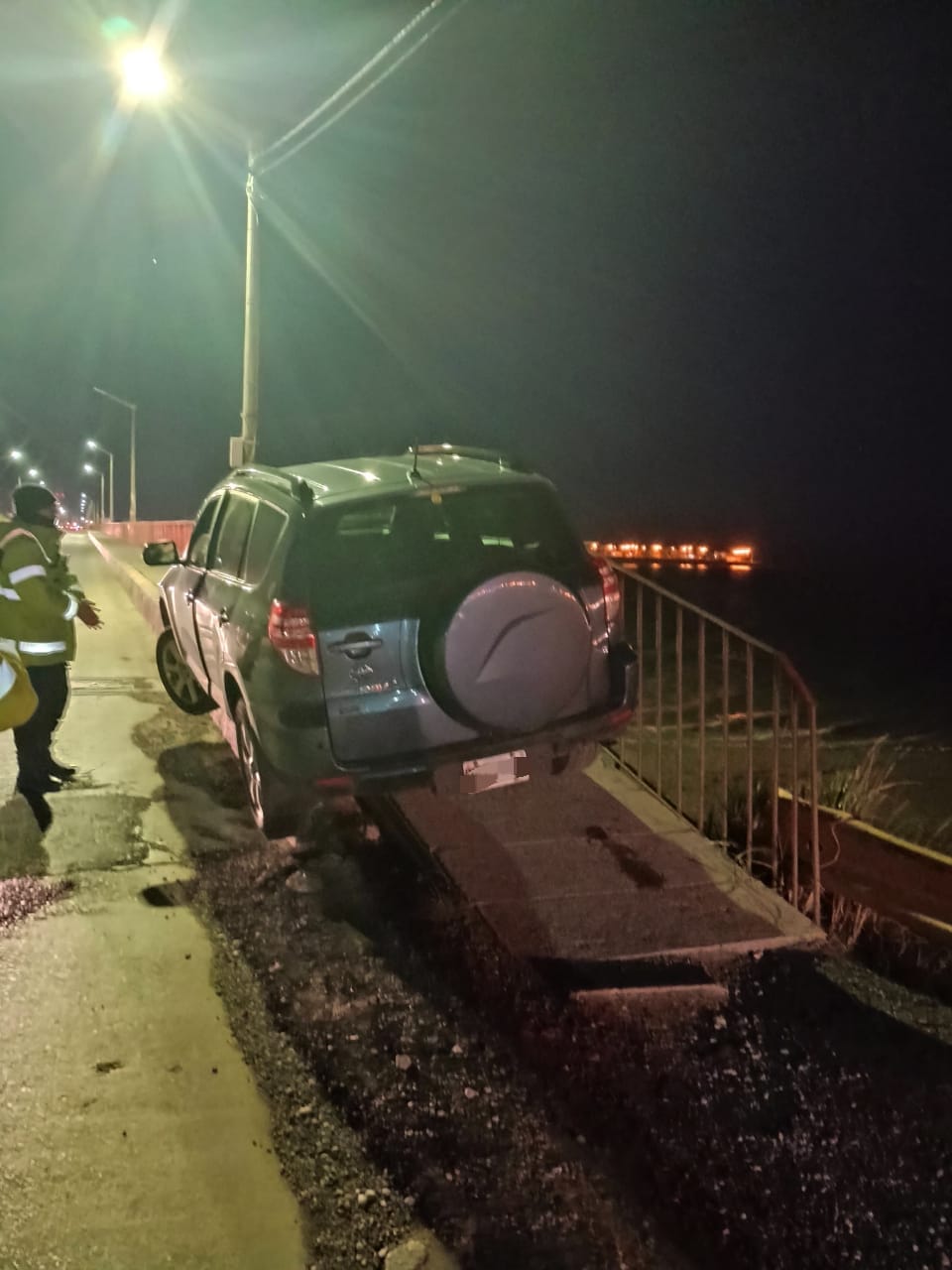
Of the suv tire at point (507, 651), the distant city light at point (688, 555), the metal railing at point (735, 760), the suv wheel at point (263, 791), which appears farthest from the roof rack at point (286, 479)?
the distant city light at point (688, 555)

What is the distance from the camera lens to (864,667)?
1756 cm

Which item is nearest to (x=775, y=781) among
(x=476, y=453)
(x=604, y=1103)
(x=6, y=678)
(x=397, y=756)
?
(x=397, y=756)

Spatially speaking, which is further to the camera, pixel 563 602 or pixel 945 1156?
pixel 563 602

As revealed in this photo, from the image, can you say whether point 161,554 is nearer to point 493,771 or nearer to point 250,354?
point 493,771

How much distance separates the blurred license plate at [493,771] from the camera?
17.5ft

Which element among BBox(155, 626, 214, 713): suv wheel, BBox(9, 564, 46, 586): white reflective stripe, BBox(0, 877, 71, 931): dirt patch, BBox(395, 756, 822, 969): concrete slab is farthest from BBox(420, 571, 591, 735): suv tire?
BBox(155, 626, 214, 713): suv wheel

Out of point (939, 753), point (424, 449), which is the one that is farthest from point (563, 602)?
point (939, 753)

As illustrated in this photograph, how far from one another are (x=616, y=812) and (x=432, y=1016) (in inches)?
84.4

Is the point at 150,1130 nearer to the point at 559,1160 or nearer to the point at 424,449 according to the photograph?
the point at 559,1160

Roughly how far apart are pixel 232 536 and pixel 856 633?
1835 cm

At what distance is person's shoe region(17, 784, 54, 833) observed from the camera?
638cm

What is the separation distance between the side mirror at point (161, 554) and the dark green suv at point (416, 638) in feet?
6.14

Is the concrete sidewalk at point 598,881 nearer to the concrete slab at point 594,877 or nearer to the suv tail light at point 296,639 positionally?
the concrete slab at point 594,877

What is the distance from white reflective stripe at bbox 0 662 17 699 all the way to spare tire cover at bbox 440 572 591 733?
5.91 ft
